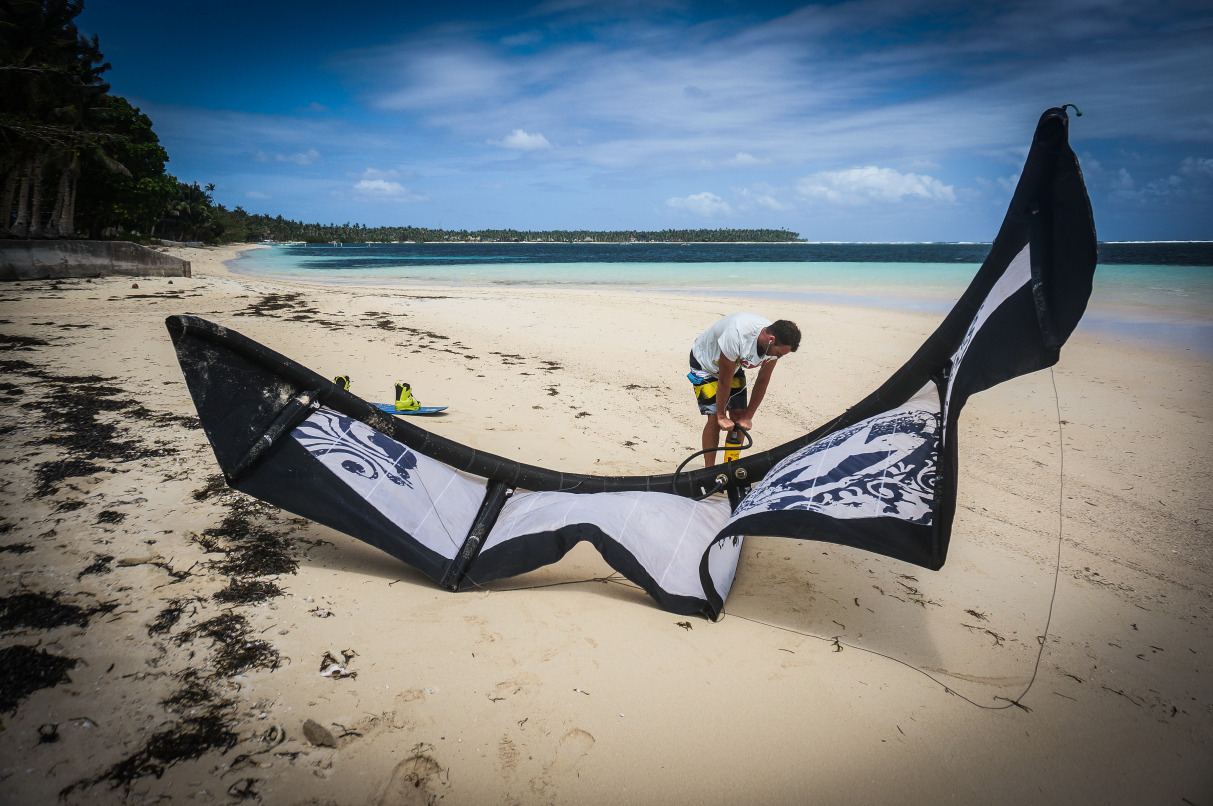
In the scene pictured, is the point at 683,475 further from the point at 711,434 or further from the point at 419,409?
the point at 419,409

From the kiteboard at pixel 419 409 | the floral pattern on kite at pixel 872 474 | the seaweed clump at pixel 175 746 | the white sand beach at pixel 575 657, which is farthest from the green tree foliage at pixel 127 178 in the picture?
the floral pattern on kite at pixel 872 474

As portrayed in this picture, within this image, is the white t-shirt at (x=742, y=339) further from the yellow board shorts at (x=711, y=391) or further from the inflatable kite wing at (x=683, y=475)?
the inflatable kite wing at (x=683, y=475)

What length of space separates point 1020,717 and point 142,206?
148 ft

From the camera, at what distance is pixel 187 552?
2.95 m

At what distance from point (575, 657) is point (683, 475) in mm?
1503

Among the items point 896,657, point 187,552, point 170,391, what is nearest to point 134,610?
point 187,552

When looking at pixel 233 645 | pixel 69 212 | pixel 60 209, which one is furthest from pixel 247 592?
pixel 69 212

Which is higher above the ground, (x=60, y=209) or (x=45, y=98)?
(x=45, y=98)

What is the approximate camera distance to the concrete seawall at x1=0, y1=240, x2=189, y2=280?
15.4 m

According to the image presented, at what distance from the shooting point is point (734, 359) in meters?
4.28

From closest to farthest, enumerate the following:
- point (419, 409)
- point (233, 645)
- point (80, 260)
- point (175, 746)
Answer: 1. point (175, 746)
2. point (233, 645)
3. point (419, 409)
4. point (80, 260)

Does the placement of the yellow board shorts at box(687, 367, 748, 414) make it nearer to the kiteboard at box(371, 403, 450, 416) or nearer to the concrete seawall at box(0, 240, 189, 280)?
the kiteboard at box(371, 403, 450, 416)

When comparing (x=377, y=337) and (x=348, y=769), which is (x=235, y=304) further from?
Answer: (x=348, y=769)

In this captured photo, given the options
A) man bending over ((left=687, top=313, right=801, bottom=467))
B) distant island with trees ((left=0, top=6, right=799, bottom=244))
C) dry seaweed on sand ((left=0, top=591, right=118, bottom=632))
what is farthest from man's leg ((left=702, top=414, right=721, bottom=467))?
distant island with trees ((left=0, top=6, right=799, bottom=244))
